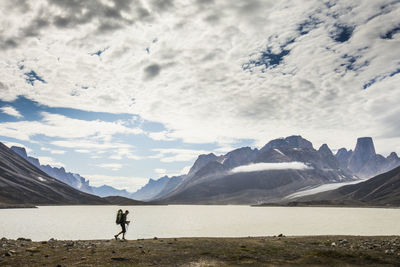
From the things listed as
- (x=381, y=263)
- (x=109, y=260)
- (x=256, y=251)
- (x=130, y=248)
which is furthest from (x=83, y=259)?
(x=381, y=263)

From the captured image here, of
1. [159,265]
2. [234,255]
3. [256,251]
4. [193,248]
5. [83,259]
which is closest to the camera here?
[159,265]

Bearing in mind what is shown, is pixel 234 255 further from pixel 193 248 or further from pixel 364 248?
pixel 364 248

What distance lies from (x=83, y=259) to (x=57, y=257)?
8.60 feet

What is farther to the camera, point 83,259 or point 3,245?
point 3,245

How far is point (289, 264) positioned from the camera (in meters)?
25.6

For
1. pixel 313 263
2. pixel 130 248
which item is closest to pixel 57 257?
pixel 130 248

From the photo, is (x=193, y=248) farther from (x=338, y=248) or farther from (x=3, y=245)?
(x=3, y=245)

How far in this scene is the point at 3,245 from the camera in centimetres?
3231

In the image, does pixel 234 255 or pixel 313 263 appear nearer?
pixel 313 263

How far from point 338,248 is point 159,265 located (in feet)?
64.0

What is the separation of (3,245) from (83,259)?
38.9ft

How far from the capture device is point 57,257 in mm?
27172

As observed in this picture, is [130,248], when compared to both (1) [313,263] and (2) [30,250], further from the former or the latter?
(1) [313,263]

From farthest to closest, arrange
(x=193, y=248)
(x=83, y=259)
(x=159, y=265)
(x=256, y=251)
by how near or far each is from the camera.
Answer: (x=193, y=248)
(x=256, y=251)
(x=83, y=259)
(x=159, y=265)
